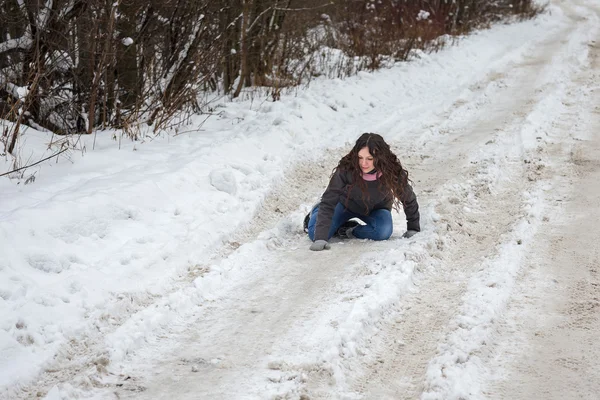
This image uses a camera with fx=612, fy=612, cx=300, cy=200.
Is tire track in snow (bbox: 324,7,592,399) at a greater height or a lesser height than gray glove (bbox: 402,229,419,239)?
greater

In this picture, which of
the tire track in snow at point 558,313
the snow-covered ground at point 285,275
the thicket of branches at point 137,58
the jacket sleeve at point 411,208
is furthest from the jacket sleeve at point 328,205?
the thicket of branches at point 137,58

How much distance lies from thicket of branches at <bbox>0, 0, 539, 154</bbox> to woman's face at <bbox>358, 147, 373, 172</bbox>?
2.82 meters

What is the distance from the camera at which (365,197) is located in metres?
4.78

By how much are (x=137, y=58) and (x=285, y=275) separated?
14.5ft

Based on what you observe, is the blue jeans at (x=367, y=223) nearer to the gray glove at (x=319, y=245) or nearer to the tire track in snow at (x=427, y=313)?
the gray glove at (x=319, y=245)

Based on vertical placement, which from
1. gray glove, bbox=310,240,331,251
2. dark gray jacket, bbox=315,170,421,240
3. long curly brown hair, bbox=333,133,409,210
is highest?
long curly brown hair, bbox=333,133,409,210

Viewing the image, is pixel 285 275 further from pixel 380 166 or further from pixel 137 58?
pixel 137 58

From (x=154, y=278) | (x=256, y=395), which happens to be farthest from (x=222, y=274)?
(x=256, y=395)

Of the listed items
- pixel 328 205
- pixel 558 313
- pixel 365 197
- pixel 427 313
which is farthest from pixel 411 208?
pixel 558 313

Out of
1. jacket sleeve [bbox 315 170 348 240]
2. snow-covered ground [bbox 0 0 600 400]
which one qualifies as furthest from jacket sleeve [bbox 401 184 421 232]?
jacket sleeve [bbox 315 170 348 240]

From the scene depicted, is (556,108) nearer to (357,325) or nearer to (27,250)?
(357,325)

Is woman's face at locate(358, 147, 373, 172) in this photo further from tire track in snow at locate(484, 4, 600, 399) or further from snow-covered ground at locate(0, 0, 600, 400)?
tire track in snow at locate(484, 4, 600, 399)

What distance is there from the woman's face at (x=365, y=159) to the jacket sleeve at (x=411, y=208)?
34cm

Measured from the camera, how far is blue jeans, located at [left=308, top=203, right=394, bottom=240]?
4734 mm
